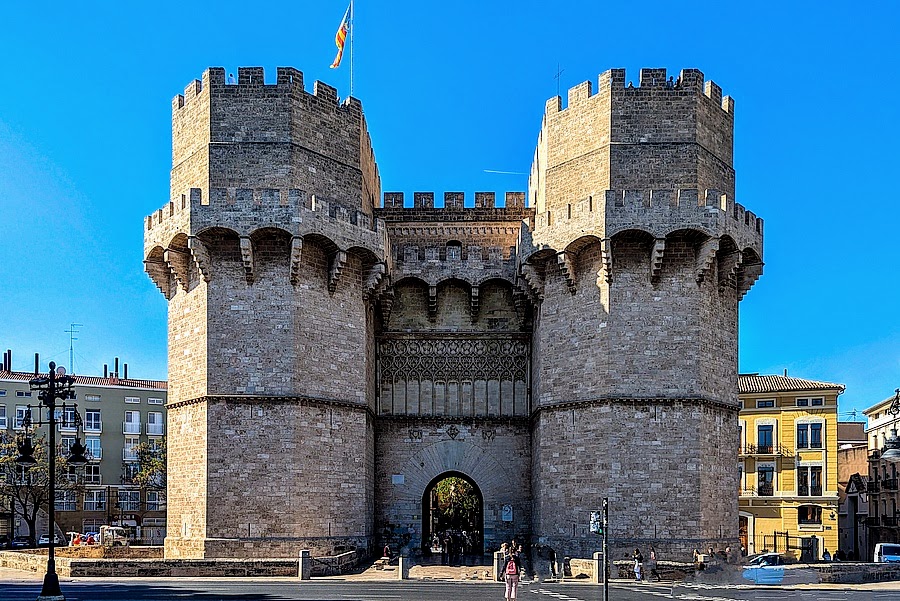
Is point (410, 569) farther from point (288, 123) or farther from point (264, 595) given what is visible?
point (288, 123)

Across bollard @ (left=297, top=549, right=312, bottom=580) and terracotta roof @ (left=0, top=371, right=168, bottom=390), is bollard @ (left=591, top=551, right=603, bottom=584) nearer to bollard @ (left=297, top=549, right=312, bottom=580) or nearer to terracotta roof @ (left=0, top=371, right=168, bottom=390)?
bollard @ (left=297, top=549, right=312, bottom=580)

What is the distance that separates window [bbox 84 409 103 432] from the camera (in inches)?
2314

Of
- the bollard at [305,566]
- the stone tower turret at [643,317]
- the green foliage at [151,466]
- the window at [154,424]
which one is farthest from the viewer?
the window at [154,424]

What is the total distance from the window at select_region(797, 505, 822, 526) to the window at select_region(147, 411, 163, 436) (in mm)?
34972

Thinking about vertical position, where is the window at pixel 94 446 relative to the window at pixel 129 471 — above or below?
above

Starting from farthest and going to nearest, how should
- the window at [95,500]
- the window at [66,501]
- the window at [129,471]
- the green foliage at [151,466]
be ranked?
the window at [129,471]
the window at [95,500]
the window at [66,501]
the green foliage at [151,466]

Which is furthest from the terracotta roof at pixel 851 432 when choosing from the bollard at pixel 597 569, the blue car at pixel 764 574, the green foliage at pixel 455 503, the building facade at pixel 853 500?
the bollard at pixel 597 569

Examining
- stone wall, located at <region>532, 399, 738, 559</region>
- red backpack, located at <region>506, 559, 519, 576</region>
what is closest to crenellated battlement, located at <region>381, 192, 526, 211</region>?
stone wall, located at <region>532, 399, 738, 559</region>

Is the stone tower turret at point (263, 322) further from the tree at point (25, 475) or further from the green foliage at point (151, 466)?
the green foliage at point (151, 466)

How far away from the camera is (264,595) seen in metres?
22.7

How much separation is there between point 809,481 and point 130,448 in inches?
1436

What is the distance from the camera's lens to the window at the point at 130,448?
196 feet

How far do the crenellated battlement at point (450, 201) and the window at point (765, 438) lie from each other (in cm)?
1939

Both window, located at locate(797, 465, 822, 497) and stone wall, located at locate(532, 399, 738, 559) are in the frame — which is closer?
stone wall, located at locate(532, 399, 738, 559)
